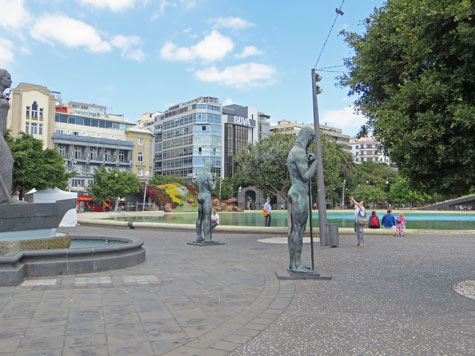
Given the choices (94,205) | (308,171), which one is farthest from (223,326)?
(94,205)

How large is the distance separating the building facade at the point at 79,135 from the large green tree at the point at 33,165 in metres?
27.9

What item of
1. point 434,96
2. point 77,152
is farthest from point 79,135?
point 434,96

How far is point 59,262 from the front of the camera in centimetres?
761

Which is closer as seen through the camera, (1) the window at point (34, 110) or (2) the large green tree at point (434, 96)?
(2) the large green tree at point (434, 96)

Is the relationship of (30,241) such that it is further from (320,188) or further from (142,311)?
(320,188)

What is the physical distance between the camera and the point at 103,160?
7425cm

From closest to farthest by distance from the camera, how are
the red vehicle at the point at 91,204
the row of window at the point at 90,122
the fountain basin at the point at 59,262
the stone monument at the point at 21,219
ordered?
the fountain basin at the point at 59,262 < the stone monument at the point at 21,219 < the red vehicle at the point at 91,204 < the row of window at the point at 90,122

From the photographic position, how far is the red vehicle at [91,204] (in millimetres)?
57906

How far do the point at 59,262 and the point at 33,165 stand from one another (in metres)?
23.9

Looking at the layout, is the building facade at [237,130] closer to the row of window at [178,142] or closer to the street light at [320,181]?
the row of window at [178,142]

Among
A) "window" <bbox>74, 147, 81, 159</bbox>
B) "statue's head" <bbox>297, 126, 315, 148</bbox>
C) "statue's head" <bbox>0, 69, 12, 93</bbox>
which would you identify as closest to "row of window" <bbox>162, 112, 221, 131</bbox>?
"window" <bbox>74, 147, 81, 159</bbox>

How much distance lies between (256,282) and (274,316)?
2211mm

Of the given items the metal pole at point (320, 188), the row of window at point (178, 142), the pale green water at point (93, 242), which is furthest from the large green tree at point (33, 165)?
the row of window at point (178, 142)

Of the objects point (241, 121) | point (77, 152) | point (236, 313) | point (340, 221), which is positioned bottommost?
point (236, 313)
